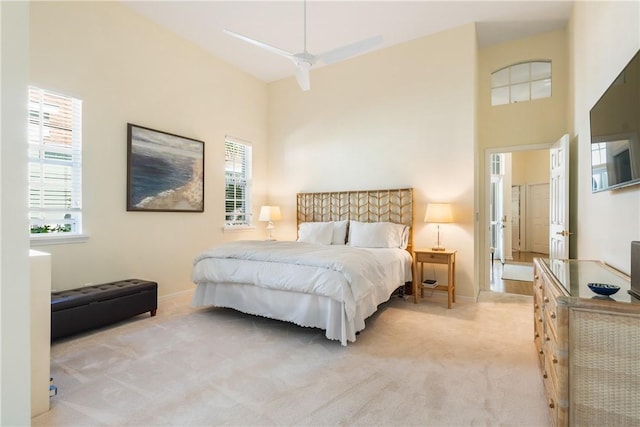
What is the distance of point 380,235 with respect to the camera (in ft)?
14.7

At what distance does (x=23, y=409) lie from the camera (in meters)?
0.81

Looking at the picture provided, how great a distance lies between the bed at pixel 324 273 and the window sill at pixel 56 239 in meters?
1.23

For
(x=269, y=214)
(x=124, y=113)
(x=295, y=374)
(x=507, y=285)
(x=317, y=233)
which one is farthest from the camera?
(x=269, y=214)

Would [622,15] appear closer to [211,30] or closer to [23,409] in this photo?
[23,409]

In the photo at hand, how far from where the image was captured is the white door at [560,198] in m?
3.85

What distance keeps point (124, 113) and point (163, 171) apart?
0.84 meters

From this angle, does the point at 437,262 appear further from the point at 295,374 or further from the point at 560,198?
the point at 295,374

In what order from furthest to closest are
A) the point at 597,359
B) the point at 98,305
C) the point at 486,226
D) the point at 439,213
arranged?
the point at 486,226 → the point at 439,213 → the point at 98,305 → the point at 597,359

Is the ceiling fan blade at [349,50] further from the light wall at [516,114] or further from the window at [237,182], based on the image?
the window at [237,182]

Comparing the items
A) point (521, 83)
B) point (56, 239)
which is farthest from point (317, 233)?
point (521, 83)

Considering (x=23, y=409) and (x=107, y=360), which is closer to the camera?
(x=23, y=409)

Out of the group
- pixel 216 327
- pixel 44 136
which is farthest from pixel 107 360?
pixel 44 136

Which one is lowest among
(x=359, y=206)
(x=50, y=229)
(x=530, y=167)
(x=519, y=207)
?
(x=50, y=229)

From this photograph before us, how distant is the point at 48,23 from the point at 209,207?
9.20 feet
